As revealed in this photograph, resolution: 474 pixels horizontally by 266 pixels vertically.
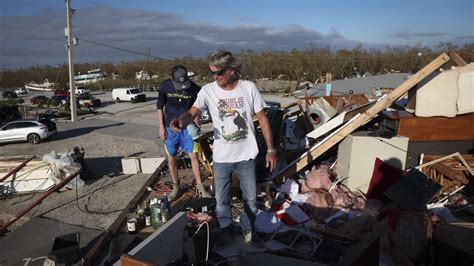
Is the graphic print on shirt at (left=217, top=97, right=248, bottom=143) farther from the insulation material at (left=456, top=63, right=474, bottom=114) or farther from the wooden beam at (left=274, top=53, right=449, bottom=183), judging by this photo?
the insulation material at (left=456, top=63, right=474, bottom=114)

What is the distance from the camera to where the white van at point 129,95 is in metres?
35.1

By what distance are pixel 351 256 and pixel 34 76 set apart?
92.0 metres

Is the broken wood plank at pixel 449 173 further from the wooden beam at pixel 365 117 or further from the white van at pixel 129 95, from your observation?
the white van at pixel 129 95

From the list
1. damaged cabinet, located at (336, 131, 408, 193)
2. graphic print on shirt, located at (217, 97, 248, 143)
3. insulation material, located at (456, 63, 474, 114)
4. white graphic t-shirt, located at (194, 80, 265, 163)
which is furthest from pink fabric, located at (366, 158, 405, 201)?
graphic print on shirt, located at (217, 97, 248, 143)

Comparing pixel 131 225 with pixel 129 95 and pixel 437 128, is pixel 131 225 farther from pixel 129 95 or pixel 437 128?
pixel 129 95

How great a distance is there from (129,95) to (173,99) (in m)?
32.6

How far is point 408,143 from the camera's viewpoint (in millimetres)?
5305

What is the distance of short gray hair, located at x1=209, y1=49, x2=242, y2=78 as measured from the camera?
328 centimetres

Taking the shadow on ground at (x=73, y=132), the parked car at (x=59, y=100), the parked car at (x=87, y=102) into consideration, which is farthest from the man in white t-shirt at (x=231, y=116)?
the parked car at (x=59, y=100)

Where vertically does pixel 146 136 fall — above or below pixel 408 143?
below

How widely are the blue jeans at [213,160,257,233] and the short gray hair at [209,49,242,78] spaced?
3.03 ft

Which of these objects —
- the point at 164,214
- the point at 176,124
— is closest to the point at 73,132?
the point at 164,214

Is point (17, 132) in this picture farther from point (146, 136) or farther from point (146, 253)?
point (146, 253)

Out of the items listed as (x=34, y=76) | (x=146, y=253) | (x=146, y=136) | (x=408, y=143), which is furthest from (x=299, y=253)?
(x=34, y=76)
